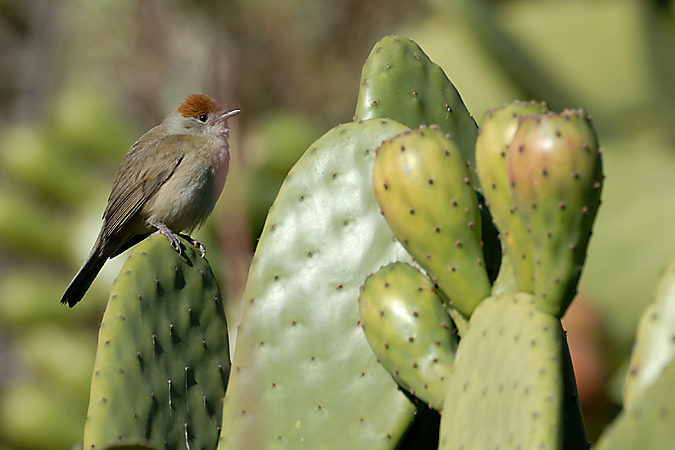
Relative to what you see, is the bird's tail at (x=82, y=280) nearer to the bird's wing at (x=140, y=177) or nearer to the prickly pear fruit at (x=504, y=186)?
the bird's wing at (x=140, y=177)

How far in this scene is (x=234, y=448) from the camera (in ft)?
7.45

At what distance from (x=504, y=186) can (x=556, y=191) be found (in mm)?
220

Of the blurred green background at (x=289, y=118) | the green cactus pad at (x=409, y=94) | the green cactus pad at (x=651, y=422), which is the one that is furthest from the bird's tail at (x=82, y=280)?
the green cactus pad at (x=651, y=422)

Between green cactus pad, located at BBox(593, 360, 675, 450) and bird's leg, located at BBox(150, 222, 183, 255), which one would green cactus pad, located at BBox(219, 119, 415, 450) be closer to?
bird's leg, located at BBox(150, 222, 183, 255)

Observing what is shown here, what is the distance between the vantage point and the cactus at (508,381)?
5.22 ft

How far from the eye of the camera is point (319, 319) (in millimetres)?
2311

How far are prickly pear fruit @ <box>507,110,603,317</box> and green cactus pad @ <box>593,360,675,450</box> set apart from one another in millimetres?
300

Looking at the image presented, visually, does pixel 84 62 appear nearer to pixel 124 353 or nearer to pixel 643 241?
pixel 643 241

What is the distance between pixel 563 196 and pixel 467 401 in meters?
0.46

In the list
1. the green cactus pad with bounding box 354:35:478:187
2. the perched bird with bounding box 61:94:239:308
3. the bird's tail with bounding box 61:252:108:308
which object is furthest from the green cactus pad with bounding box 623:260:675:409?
the bird's tail with bounding box 61:252:108:308

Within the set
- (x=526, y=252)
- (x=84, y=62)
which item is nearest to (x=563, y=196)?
(x=526, y=252)

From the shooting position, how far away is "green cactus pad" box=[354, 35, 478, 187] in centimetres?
246

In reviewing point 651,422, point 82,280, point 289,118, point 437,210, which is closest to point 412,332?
point 437,210

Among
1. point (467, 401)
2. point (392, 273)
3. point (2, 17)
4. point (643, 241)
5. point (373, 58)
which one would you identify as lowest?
point (467, 401)
